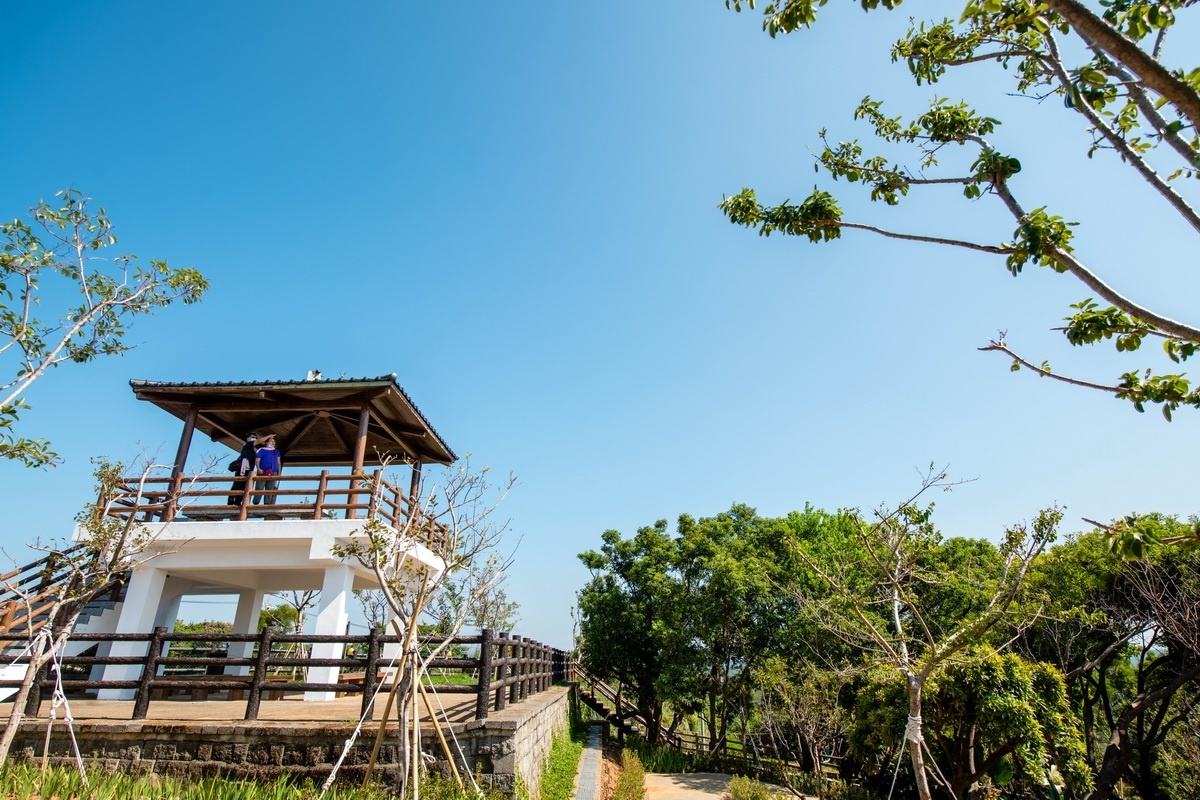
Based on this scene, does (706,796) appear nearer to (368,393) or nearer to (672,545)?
→ (672,545)

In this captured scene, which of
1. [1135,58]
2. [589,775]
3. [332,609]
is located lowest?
[589,775]

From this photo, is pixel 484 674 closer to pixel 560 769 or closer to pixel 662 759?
pixel 560 769

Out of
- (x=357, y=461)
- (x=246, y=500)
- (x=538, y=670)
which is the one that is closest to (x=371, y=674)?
(x=357, y=461)

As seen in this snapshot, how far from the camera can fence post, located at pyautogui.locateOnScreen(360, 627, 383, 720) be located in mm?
6539

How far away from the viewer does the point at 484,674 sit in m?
6.75

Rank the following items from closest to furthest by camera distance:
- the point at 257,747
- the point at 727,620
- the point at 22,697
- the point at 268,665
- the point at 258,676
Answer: the point at 22,697, the point at 257,747, the point at 258,676, the point at 268,665, the point at 727,620

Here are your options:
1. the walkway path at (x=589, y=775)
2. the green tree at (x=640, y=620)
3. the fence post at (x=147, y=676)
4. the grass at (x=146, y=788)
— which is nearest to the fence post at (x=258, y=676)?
the grass at (x=146, y=788)

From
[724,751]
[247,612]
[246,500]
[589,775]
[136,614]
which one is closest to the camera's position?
[136,614]

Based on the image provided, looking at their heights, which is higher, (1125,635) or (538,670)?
(1125,635)

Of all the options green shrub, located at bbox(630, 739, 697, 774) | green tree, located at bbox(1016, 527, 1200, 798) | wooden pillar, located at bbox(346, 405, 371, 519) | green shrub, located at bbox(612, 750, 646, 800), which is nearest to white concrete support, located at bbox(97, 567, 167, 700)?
wooden pillar, located at bbox(346, 405, 371, 519)

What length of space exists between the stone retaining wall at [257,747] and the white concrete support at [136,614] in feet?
11.9

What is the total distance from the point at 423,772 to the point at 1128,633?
47.9ft

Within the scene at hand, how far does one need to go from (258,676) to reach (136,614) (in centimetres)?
481

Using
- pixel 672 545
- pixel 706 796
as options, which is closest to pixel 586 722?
pixel 672 545
